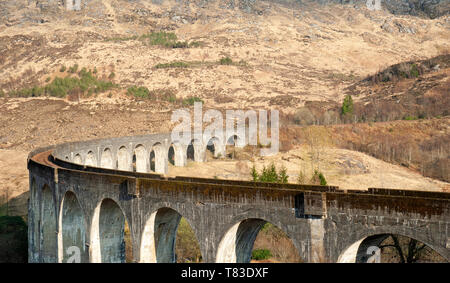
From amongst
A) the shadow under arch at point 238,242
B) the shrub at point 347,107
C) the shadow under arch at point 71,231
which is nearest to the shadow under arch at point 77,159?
the shadow under arch at point 71,231

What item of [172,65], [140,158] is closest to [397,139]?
[140,158]

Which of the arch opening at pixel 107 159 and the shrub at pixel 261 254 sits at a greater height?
the arch opening at pixel 107 159

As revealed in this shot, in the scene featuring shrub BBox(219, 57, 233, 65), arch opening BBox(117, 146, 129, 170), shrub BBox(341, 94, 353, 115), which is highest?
shrub BBox(219, 57, 233, 65)

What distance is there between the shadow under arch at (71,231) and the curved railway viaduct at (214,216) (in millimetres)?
66

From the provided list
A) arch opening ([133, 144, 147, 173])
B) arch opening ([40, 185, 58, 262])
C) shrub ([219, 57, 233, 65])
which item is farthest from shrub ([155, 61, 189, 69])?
arch opening ([40, 185, 58, 262])

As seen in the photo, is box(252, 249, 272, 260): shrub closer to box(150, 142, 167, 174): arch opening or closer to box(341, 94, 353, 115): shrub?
box(150, 142, 167, 174): arch opening

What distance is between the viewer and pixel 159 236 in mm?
27250

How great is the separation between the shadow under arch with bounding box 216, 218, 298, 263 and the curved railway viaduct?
55mm

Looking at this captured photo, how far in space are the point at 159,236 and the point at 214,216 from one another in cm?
513

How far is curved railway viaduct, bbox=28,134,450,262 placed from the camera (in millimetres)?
19203

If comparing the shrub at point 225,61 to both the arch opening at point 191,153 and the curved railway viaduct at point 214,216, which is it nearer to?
the arch opening at point 191,153

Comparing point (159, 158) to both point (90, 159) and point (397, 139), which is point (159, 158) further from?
point (397, 139)

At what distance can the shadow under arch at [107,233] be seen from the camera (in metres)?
29.5
